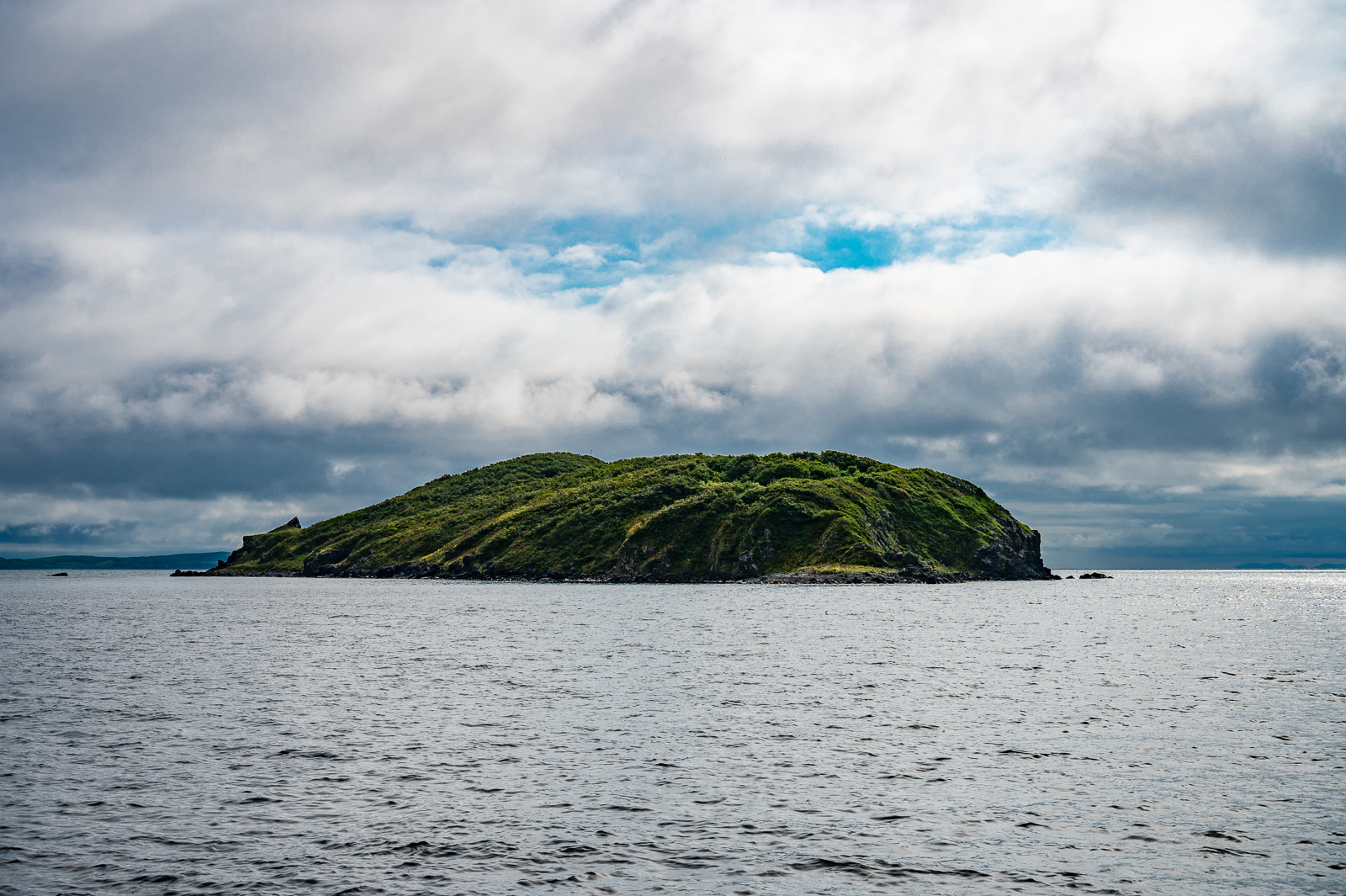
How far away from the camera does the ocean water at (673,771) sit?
22375 millimetres

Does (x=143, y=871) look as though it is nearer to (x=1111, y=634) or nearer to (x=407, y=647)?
(x=407, y=647)

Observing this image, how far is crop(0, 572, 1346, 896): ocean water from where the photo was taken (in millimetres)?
22375

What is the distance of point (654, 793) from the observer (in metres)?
29.6

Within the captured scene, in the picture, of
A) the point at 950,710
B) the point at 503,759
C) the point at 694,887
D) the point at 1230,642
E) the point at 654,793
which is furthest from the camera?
the point at 1230,642

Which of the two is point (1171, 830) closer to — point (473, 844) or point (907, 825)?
point (907, 825)

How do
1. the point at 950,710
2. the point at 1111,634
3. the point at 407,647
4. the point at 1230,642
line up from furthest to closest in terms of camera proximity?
1. the point at 1111,634
2. the point at 1230,642
3. the point at 407,647
4. the point at 950,710

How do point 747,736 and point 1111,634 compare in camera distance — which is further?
point 1111,634

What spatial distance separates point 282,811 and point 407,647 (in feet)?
180

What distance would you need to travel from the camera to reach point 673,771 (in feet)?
107

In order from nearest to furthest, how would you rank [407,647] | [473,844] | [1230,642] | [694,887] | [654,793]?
[694,887] < [473,844] < [654,793] < [407,647] < [1230,642]

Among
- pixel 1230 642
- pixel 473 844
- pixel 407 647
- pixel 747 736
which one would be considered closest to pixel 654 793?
pixel 473 844

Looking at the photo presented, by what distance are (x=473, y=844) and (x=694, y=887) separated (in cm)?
695

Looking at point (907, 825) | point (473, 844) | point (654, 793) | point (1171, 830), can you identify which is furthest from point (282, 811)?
point (1171, 830)

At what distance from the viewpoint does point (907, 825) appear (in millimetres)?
26078
